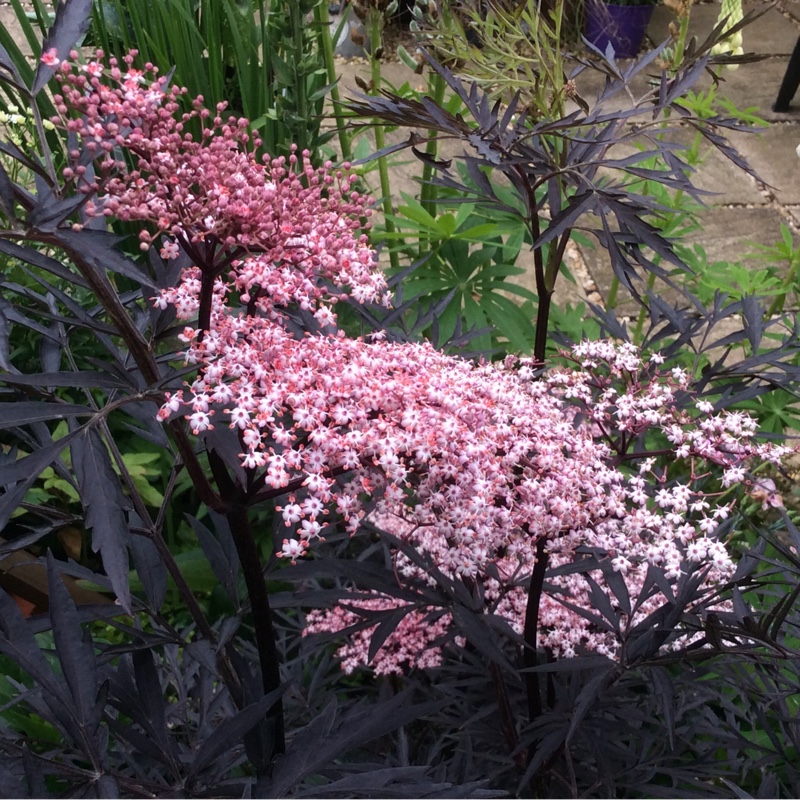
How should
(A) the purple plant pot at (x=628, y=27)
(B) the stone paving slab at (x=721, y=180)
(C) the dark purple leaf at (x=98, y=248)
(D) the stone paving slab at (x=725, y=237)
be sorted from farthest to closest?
(A) the purple plant pot at (x=628, y=27) → (B) the stone paving slab at (x=721, y=180) → (D) the stone paving slab at (x=725, y=237) → (C) the dark purple leaf at (x=98, y=248)

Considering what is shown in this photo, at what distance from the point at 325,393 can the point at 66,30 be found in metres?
0.33

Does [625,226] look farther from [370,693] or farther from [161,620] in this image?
[370,693]

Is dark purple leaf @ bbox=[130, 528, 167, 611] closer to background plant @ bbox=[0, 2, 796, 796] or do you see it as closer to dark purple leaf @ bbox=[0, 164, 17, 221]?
background plant @ bbox=[0, 2, 796, 796]

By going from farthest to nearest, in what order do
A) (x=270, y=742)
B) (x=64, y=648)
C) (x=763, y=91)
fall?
(x=763, y=91)
(x=270, y=742)
(x=64, y=648)

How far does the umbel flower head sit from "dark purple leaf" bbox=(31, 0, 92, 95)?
0.05 ft

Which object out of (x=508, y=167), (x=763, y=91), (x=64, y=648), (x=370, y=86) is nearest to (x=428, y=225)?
(x=370, y=86)

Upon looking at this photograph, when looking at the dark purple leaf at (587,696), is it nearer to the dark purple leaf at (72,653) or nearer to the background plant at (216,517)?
the background plant at (216,517)

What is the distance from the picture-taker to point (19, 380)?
1.97 feet

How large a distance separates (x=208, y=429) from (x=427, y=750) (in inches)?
25.3


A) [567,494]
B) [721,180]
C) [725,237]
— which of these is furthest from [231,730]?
[721,180]

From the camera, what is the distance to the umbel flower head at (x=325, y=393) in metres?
0.58

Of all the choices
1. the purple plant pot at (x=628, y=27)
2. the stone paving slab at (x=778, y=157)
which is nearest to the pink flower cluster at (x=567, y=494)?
the stone paving slab at (x=778, y=157)

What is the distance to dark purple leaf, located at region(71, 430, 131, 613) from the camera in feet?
1.78

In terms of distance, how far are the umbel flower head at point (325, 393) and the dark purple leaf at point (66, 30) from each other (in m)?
0.01
